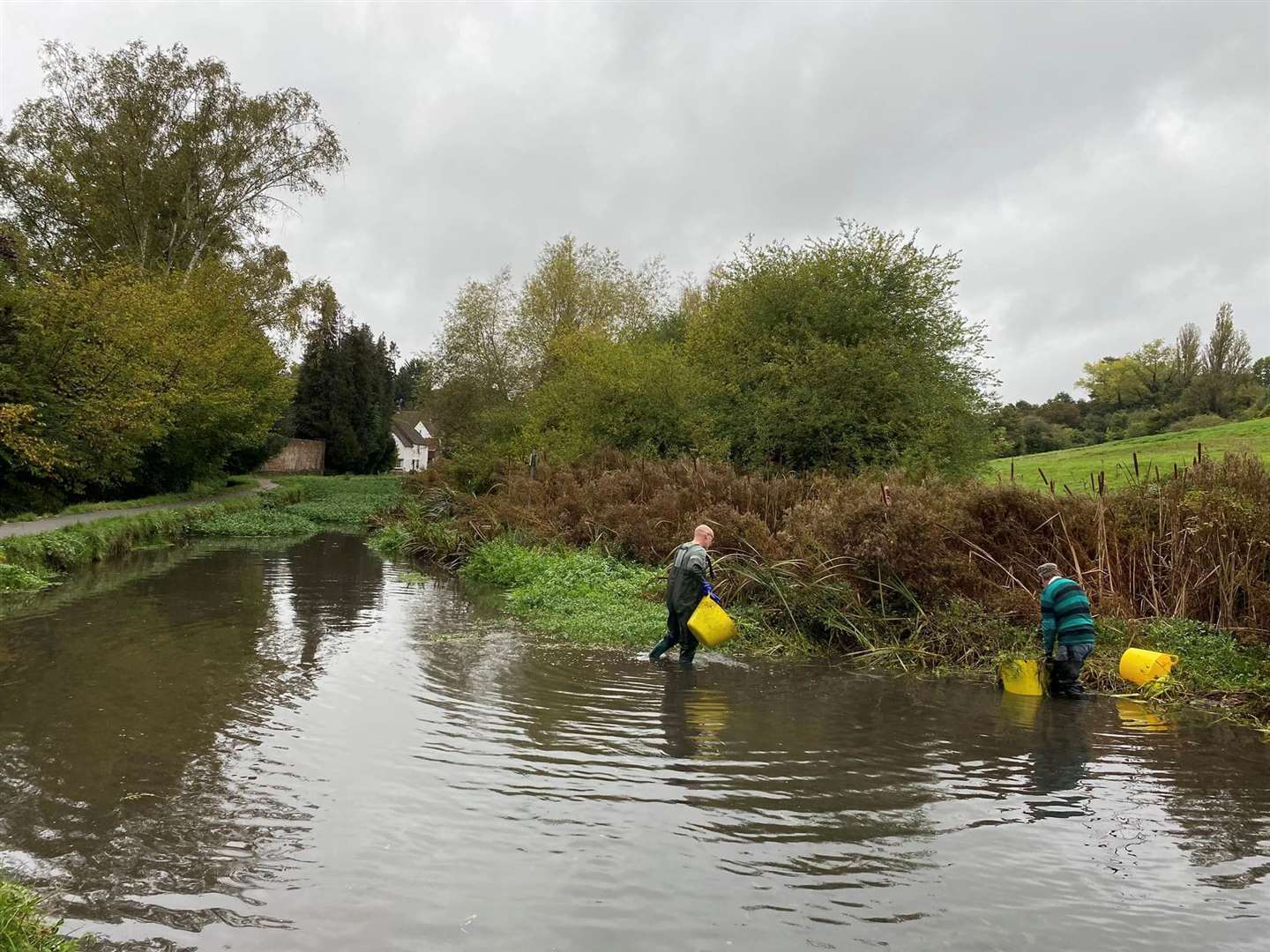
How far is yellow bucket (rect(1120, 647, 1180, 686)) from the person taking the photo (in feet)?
32.5

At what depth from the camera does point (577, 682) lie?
10.3 metres

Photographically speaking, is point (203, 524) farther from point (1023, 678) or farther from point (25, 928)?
point (25, 928)

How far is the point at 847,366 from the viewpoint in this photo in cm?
2297

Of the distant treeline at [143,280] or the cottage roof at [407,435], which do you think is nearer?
the distant treeline at [143,280]

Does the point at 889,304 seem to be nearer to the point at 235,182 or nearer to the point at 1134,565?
the point at 1134,565

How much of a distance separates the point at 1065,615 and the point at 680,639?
4.72 meters

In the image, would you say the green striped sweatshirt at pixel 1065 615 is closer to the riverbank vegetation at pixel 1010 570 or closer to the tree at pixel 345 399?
the riverbank vegetation at pixel 1010 570

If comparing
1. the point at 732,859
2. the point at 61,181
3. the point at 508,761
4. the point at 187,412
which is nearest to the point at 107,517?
the point at 187,412

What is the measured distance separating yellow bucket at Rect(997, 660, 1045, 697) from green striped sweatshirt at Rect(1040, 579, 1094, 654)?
280 millimetres

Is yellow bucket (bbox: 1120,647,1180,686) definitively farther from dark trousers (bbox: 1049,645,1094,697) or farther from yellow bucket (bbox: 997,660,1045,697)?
yellow bucket (bbox: 997,660,1045,697)

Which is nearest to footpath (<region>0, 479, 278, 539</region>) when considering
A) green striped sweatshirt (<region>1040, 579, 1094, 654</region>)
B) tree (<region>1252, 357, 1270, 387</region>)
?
green striped sweatshirt (<region>1040, 579, 1094, 654</region>)

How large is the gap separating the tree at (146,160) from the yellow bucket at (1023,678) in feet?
109

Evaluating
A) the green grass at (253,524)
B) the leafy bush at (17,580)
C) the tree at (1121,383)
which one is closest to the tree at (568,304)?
the green grass at (253,524)

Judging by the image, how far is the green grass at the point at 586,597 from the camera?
1299cm
